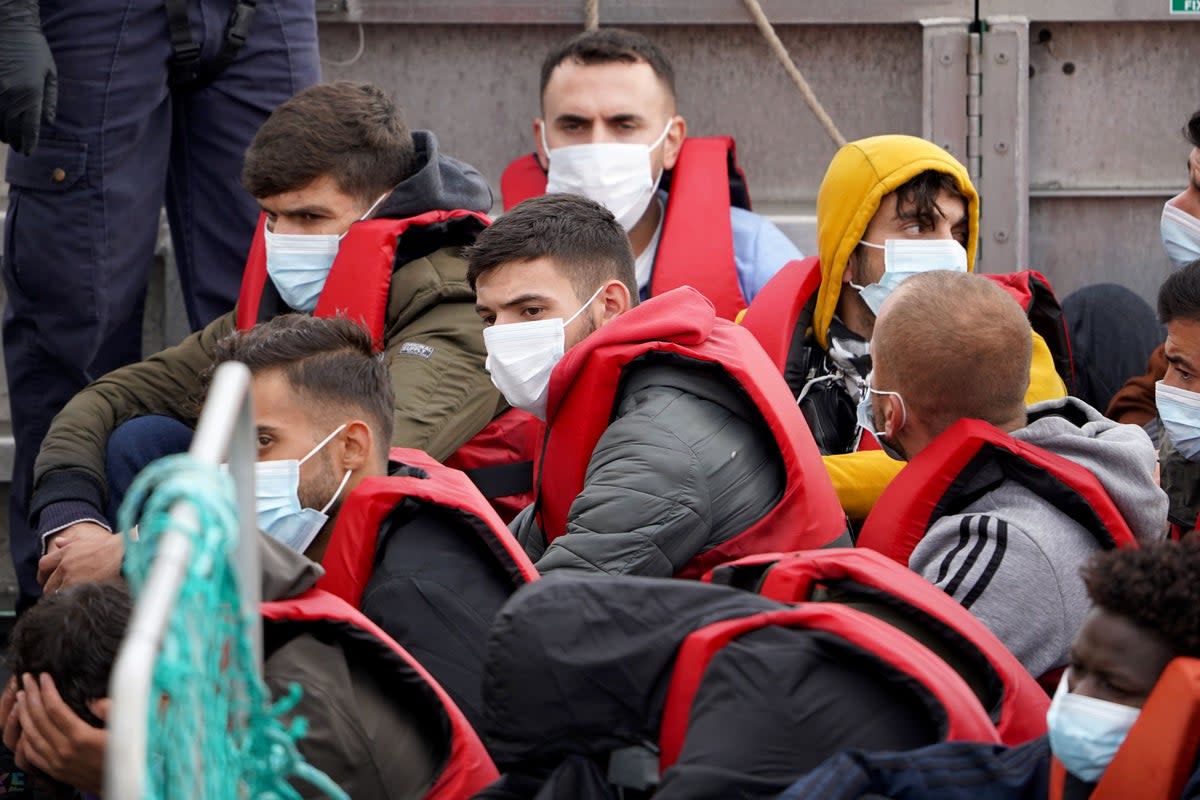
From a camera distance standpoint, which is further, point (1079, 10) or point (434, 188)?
point (1079, 10)

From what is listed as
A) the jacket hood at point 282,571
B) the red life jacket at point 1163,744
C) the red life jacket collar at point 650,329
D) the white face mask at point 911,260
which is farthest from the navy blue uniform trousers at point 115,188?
the red life jacket at point 1163,744

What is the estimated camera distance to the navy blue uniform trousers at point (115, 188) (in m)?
3.87

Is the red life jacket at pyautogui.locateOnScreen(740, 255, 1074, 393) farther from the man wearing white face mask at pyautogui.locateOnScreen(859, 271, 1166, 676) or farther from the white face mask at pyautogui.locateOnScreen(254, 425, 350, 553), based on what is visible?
the white face mask at pyautogui.locateOnScreen(254, 425, 350, 553)

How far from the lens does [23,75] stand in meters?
3.56

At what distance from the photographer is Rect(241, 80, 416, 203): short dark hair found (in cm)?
361

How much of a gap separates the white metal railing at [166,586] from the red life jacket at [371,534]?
842 millimetres

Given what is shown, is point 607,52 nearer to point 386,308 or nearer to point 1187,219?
point 386,308

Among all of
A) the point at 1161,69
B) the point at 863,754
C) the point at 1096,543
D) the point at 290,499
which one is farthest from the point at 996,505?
the point at 1161,69

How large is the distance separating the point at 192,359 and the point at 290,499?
1.20 metres

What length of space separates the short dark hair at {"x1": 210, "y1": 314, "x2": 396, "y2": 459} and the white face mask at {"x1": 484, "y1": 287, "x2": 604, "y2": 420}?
0.27m

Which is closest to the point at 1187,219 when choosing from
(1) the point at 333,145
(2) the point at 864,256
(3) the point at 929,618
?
(2) the point at 864,256

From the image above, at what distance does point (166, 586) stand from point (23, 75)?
267cm

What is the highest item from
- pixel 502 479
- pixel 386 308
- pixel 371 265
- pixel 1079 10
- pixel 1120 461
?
pixel 1079 10

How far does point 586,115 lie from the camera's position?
425 cm
